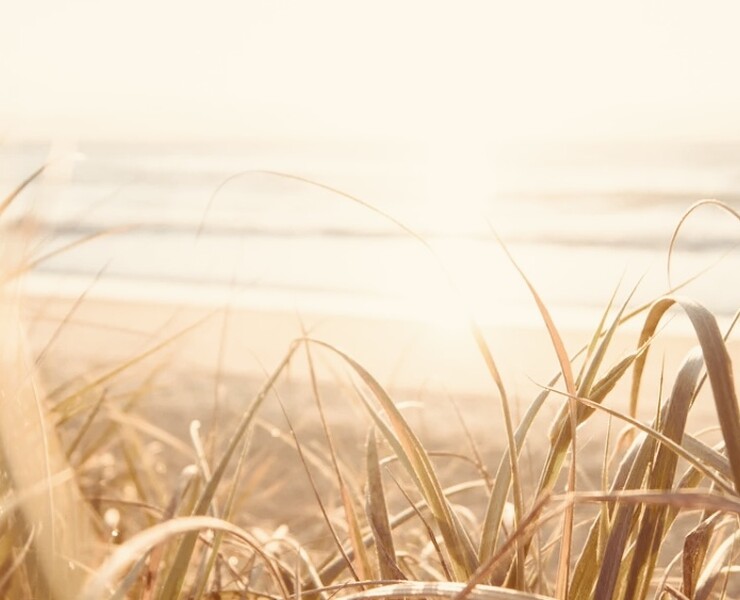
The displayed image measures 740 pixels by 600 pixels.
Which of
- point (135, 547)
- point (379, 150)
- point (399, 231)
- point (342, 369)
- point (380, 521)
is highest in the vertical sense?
point (135, 547)

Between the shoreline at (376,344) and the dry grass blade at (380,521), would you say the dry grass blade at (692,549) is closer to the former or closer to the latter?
the dry grass blade at (380,521)

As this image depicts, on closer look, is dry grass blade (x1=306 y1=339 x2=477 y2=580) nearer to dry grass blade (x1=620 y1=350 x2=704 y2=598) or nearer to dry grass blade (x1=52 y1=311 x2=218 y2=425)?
dry grass blade (x1=620 y1=350 x2=704 y2=598)

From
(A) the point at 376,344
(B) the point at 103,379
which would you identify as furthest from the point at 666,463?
(A) the point at 376,344

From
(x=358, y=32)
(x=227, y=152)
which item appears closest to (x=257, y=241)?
(x=227, y=152)

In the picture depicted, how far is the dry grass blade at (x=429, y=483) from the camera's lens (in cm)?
78

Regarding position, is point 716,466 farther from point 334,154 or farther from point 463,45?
point 463,45

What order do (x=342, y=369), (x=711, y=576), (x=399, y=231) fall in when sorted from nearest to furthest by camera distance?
(x=711, y=576) → (x=342, y=369) → (x=399, y=231)

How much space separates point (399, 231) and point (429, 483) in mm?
6652

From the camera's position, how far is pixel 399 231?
741 cm

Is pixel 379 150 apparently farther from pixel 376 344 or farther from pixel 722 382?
pixel 722 382

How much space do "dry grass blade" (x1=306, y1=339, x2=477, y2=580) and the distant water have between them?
164 millimetres

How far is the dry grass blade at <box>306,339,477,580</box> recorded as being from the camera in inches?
30.8

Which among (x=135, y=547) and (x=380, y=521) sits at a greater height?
(x=135, y=547)

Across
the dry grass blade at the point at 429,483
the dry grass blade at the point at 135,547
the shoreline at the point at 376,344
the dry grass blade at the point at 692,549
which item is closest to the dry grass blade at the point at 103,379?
the dry grass blade at the point at 429,483
